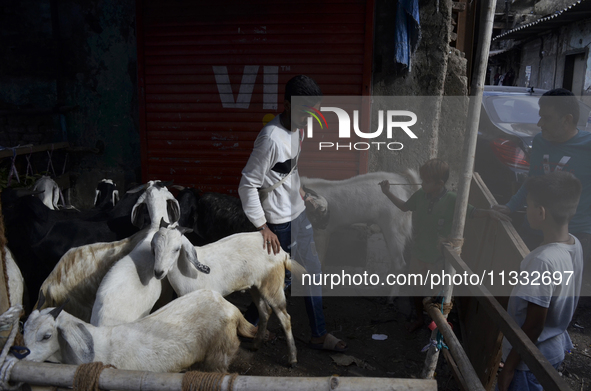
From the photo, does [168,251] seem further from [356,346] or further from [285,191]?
[356,346]

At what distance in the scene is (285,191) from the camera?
11.3 ft

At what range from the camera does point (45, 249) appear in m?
3.81

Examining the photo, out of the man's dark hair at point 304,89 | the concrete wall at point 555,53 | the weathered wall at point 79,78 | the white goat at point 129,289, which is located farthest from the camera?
the concrete wall at point 555,53

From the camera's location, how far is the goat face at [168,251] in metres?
2.98

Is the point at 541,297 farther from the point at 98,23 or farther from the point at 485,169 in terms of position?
the point at 98,23

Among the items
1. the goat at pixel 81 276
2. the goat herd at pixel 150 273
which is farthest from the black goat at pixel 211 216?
the goat at pixel 81 276

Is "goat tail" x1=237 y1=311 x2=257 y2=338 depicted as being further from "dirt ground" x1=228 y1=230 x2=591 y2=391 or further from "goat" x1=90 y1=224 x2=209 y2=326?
"dirt ground" x1=228 y1=230 x2=591 y2=391

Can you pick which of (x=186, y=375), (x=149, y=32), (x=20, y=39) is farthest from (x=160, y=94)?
(x=186, y=375)

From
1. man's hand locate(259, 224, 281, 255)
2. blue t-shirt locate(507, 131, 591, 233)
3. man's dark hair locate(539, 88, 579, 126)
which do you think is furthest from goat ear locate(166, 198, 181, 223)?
man's dark hair locate(539, 88, 579, 126)

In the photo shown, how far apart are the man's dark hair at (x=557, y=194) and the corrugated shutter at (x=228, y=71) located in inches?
132

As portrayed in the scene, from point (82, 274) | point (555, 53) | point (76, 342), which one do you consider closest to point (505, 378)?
point (76, 342)

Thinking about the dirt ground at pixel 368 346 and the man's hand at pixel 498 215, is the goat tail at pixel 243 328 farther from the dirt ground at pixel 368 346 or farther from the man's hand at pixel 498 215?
the man's hand at pixel 498 215

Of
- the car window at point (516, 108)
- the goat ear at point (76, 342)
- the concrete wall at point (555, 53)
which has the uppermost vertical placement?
the concrete wall at point (555, 53)

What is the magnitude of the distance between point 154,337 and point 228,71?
13.6ft
